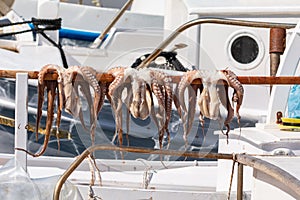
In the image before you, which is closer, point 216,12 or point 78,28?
point 216,12

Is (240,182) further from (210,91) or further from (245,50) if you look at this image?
(245,50)

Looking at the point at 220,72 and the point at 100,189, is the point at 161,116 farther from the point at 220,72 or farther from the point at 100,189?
the point at 100,189

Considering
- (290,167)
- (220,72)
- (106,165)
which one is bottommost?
(106,165)

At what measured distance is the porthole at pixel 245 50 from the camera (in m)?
6.12

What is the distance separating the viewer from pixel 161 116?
2.81 meters

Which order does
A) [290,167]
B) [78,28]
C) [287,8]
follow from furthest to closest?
1. [78,28]
2. [287,8]
3. [290,167]

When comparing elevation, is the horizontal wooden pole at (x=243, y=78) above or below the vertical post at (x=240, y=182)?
above

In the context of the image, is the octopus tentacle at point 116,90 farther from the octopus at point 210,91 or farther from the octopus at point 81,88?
the octopus at point 210,91

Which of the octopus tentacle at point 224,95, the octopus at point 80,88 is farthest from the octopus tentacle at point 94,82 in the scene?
the octopus tentacle at point 224,95

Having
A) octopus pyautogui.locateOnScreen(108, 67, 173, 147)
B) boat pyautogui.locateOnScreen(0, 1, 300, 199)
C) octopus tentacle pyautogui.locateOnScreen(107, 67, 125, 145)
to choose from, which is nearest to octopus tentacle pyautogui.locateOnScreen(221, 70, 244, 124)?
boat pyautogui.locateOnScreen(0, 1, 300, 199)

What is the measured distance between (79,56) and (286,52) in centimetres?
308

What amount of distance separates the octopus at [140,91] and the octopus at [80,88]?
0.06 metres

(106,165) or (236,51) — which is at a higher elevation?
(236,51)

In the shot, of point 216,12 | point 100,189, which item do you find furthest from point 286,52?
point 216,12
